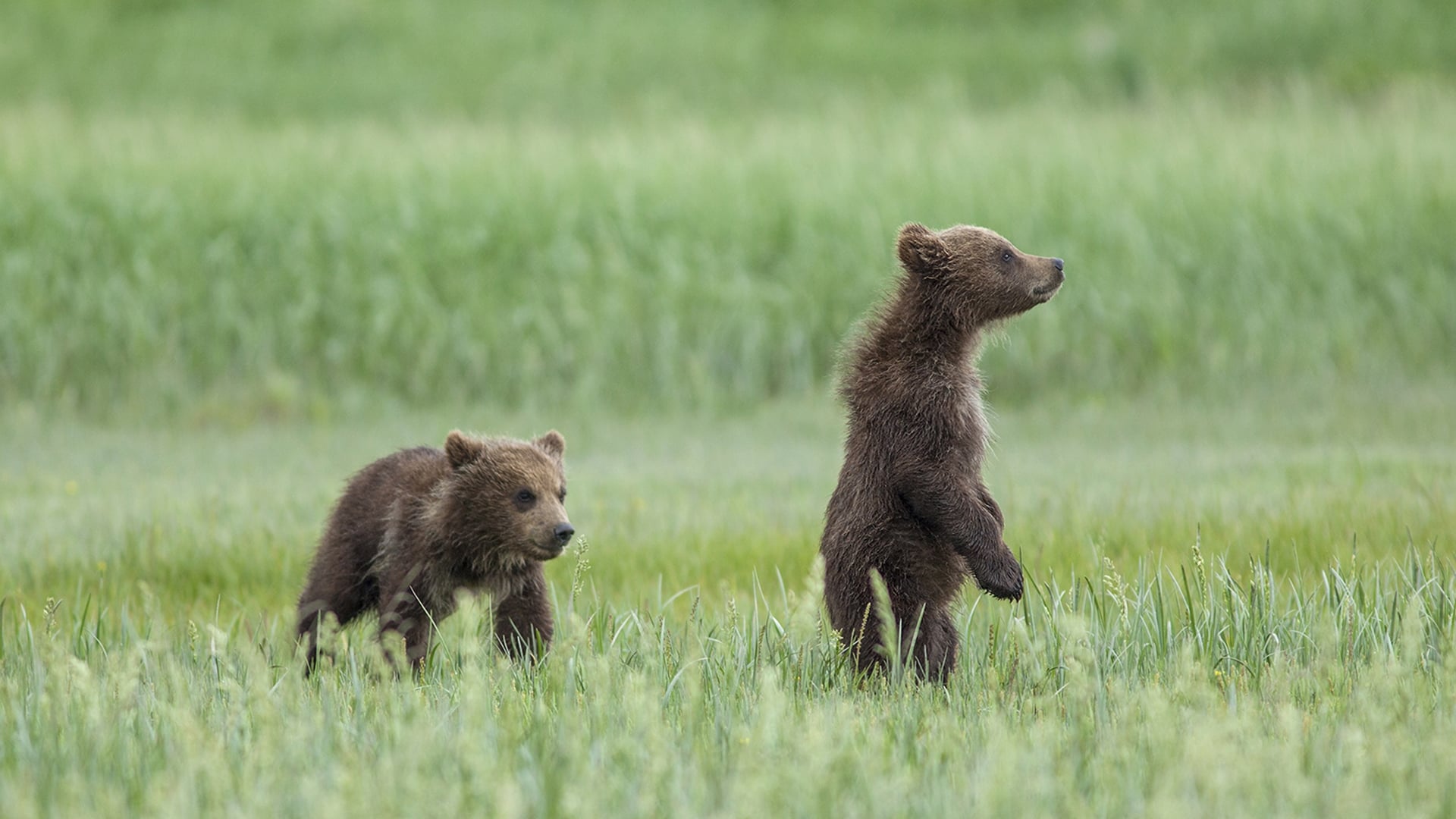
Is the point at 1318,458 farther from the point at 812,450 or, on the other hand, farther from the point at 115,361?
the point at 115,361

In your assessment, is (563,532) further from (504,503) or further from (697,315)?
(697,315)

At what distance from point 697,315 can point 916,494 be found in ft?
29.9

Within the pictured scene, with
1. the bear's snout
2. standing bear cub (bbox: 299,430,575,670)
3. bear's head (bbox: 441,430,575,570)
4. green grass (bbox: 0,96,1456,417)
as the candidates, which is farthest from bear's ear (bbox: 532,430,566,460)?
green grass (bbox: 0,96,1456,417)

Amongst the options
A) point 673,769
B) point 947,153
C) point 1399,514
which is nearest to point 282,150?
point 947,153

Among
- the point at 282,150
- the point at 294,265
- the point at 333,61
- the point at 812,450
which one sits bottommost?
the point at 812,450

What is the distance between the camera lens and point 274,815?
354cm

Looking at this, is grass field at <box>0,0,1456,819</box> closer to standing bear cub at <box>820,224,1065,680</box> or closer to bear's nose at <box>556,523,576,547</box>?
standing bear cub at <box>820,224,1065,680</box>

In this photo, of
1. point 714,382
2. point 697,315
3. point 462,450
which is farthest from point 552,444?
point 697,315

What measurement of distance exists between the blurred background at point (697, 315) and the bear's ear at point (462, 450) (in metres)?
1.54

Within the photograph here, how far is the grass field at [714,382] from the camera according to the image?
4066 mm

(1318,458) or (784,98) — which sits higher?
(784,98)

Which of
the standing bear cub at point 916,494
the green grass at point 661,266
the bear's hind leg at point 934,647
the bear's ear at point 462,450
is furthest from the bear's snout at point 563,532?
the green grass at point 661,266

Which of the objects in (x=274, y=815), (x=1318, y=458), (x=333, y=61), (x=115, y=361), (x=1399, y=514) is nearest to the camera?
(x=274, y=815)

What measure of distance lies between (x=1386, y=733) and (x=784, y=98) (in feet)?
61.8
